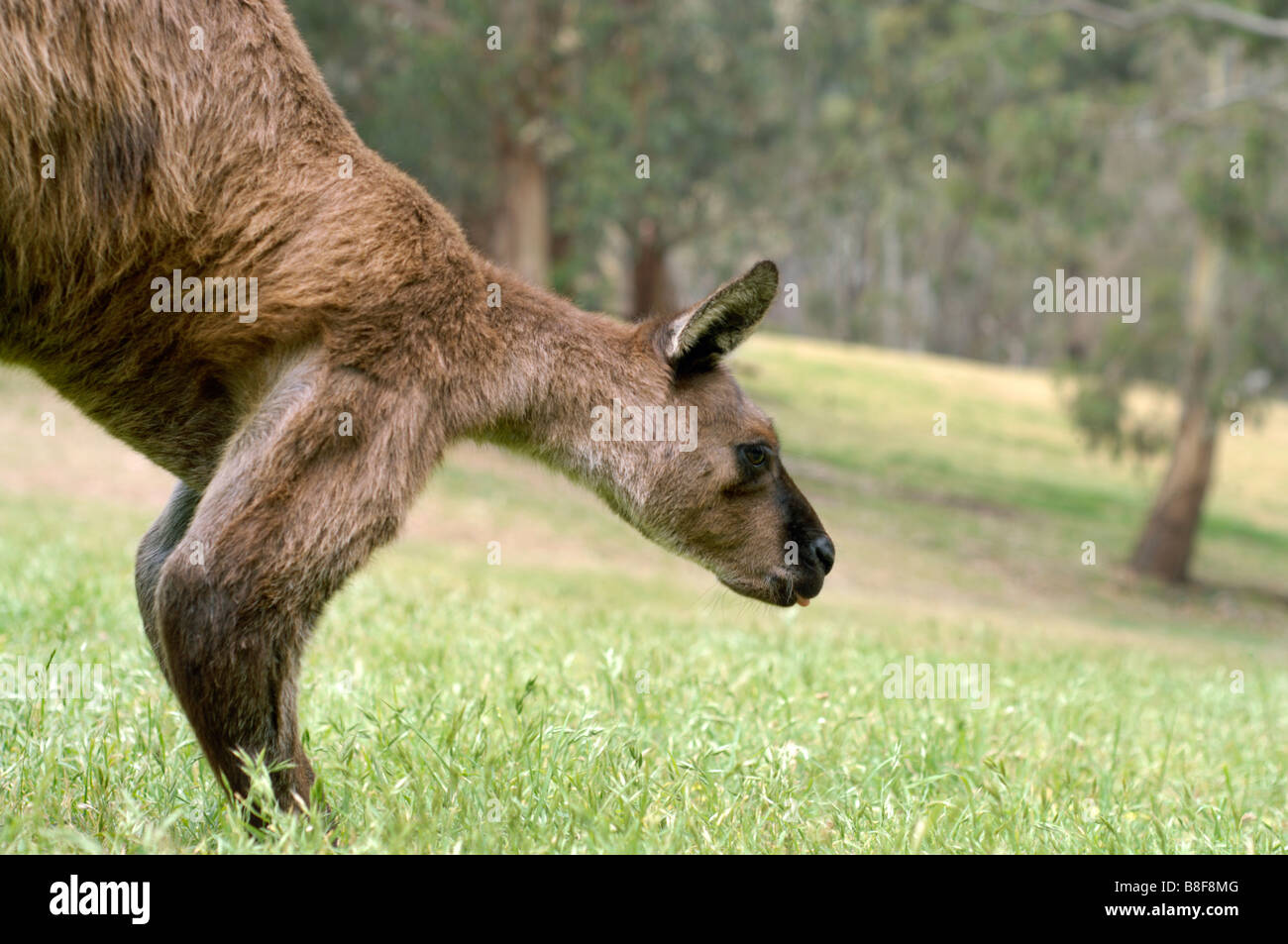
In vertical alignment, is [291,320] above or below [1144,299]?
below

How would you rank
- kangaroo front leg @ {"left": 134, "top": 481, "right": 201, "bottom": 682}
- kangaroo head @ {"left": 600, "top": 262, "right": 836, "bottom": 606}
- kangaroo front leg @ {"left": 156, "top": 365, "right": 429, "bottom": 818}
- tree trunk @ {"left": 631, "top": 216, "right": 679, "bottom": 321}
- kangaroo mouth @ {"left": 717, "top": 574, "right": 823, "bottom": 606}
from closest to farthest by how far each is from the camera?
kangaroo front leg @ {"left": 156, "top": 365, "right": 429, "bottom": 818} → kangaroo front leg @ {"left": 134, "top": 481, "right": 201, "bottom": 682} → kangaroo head @ {"left": 600, "top": 262, "right": 836, "bottom": 606} → kangaroo mouth @ {"left": 717, "top": 574, "right": 823, "bottom": 606} → tree trunk @ {"left": 631, "top": 216, "right": 679, "bottom": 321}

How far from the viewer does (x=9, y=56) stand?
3734 millimetres

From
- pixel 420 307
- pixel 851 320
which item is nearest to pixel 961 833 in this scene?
pixel 420 307

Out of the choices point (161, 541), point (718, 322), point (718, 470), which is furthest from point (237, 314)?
point (718, 470)

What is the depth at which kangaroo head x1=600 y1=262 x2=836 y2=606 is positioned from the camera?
5.05 meters

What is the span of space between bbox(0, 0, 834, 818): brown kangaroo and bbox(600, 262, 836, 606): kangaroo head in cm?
37

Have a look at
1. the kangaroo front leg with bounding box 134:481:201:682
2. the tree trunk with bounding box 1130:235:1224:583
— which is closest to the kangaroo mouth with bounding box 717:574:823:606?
the kangaroo front leg with bounding box 134:481:201:682

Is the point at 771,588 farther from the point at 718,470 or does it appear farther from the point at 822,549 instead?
the point at 718,470

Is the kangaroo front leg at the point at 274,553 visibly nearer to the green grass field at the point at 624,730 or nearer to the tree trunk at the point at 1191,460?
the green grass field at the point at 624,730

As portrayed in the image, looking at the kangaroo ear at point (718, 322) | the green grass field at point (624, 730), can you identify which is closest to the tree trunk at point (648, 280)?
the green grass field at point (624, 730)

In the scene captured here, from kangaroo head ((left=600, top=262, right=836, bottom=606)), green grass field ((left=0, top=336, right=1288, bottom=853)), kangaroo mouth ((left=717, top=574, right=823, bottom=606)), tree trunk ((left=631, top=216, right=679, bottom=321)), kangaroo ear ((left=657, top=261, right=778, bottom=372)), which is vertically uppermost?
tree trunk ((left=631, top=216, right=679, bottom=321))

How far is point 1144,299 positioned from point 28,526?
69.7 ft

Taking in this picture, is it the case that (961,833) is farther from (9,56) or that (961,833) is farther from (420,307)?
(9,56)

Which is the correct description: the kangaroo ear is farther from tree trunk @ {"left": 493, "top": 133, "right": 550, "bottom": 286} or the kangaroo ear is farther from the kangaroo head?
tree trunk @ {"left": 493, "top": 133, "right": 550, "bottom": 286}
